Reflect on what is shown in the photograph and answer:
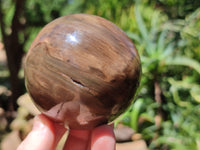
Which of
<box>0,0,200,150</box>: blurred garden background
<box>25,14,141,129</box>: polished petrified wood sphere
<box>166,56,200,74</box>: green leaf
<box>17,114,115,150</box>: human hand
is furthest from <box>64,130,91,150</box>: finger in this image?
<box>166,56,200,74</box>: green leaf

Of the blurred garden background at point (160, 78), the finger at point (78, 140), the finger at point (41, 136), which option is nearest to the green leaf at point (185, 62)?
the blurred garden background at point (160, 78)

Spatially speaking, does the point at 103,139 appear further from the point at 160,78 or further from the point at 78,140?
the point at 160,78

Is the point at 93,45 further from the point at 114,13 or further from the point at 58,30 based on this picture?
the point at 114,13

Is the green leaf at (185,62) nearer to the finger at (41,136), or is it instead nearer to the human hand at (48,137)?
the human hand at (48,137)

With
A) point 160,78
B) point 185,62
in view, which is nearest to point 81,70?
point 185,62

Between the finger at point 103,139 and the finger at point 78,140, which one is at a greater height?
the finger at point 103,139

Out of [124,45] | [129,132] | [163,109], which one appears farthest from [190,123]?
[124,45]

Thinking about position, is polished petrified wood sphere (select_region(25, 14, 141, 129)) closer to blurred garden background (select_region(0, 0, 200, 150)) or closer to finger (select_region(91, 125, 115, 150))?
finger (select_region(91, 125, 115, 150))
